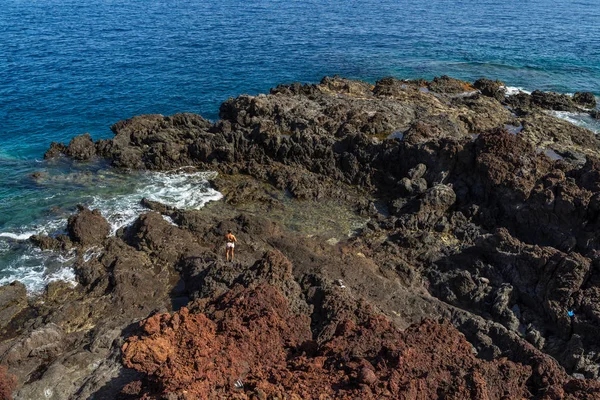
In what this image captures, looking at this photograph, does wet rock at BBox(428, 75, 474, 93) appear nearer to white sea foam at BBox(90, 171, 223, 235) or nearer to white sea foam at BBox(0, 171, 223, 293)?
white sea foam at BBox(90, 171, 223, 235)

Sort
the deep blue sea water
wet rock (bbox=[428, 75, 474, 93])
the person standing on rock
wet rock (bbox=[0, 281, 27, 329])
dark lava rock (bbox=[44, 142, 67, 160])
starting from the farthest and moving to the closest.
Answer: wet rock (bbox=[428, 75, 474, 93]), dark lava rock (bbox=[44, 142, 67, 160]), the deep blue sea water, the person standing on rock, wet rock (bbox=[0, 281, 27, 329])

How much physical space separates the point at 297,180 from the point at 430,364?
Answer: 65.3 ft

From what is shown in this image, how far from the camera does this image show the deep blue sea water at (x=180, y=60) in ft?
103

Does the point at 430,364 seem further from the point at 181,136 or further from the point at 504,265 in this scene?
the point at 181,136

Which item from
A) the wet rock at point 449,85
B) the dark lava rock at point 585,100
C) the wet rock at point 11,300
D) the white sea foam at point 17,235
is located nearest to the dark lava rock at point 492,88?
the wet rock at point 449,85

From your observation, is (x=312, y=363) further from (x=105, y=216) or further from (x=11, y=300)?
(x=105, y=216)

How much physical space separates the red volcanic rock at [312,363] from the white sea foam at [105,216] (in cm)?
1175

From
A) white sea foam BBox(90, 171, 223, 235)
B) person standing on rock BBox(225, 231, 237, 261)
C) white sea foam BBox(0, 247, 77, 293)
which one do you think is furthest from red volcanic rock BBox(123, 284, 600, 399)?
white sea foam BBox(90, 171, 223, 235)

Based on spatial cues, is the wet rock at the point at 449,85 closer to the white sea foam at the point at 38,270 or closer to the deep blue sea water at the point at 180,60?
the deep blue sea water at the point at 180,60

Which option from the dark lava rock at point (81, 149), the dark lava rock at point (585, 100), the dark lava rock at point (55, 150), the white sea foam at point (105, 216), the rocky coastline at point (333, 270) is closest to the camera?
the rocky coastline at point (333, 270)

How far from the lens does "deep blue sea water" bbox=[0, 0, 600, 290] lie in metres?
31.4

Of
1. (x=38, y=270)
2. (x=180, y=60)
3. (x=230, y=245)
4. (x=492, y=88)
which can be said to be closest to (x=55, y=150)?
(x=38, y=270)

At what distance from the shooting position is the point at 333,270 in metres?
21.8

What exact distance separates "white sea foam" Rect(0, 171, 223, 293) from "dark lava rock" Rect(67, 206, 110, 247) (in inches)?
30.2
